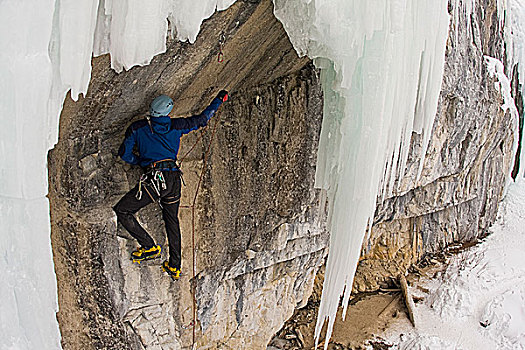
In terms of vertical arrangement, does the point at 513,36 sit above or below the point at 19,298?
above

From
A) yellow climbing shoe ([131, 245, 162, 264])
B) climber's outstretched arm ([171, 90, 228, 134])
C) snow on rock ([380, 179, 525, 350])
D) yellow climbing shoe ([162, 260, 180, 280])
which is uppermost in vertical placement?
climber's outstretched arm ([171, 90, 228, 134])

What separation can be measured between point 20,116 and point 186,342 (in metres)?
Result: 3.38

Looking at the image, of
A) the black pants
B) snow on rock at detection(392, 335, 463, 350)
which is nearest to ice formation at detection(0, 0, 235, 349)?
the black pants

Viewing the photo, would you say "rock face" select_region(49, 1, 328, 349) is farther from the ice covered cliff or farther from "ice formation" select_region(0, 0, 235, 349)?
"ice formation" select_region(0, 0, 235, 349)

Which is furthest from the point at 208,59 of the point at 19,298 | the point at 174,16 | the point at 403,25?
the point at 19,298

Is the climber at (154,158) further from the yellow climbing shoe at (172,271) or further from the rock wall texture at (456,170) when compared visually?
the rock wall texture at (456,170)

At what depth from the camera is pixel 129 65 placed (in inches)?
90.9

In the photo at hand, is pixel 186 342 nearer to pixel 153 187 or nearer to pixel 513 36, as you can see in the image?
pixel 153 187

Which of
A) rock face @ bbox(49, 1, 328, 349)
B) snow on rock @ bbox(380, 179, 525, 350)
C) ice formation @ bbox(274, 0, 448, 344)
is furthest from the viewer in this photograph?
snow on rock @ bbox(380, 179, 525, 350)

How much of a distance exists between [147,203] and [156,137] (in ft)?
1.75

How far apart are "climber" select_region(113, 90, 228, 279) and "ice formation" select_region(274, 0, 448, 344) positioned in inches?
36.9

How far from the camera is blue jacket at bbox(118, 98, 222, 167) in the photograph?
139 inches

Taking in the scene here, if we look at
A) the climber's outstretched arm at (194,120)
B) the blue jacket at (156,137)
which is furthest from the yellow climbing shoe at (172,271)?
the climber's outstretched arm at (194,120)

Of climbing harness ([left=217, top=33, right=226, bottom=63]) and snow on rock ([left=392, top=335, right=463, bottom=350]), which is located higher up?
climbing harness ([left=217, top=33, right=226, bottom=63])
